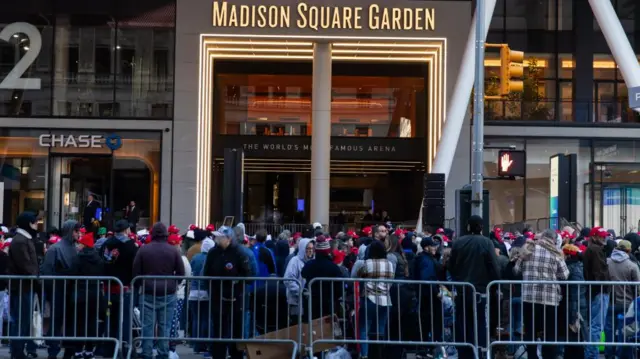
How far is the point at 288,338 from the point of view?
12.9 metres

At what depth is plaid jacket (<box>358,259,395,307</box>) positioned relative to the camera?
13195 millimetres

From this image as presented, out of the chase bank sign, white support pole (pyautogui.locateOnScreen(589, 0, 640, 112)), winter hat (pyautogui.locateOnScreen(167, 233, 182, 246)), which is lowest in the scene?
winter hat (pyautogui.locateOnScreen(167, 233, 182, 246))

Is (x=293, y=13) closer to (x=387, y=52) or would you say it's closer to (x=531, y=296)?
(x=387, y=52)

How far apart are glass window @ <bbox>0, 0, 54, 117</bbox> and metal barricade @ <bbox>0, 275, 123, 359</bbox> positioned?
19.8 metres

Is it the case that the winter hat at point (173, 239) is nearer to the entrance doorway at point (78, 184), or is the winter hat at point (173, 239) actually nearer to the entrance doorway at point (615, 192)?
the entrance doorway at point (78, 184)

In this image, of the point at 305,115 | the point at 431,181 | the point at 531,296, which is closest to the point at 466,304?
the point at 531,296

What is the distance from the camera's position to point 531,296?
13.1 metres

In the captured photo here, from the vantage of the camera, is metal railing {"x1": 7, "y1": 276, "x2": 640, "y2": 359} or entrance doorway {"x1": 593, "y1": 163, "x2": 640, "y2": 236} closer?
metal railing {"x1": 7, "y1": 276, "x2": 640, "y2": 359}

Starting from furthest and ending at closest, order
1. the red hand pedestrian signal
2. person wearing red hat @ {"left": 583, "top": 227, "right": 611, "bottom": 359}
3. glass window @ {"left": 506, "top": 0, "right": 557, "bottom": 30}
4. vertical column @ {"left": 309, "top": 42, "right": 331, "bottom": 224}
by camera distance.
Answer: glass window @ {"left": 506, "top": 0, "right": 557, "bottom": 30} < vertical column @ {"left": 309, "top": 42, "right": 331, "bottom": 224} < the red hand pedestrian signal < person wearing red hat @ {"left": 583, "top": 227, "right": 611, "bottom": 359}

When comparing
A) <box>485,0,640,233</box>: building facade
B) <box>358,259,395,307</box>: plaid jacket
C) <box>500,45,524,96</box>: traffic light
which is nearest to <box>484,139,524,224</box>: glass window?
<box>485,0,640,233</box>: building facade

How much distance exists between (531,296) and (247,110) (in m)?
26.0

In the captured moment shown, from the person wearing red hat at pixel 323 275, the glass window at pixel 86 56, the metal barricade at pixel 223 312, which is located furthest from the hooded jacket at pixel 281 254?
the glass window at pixel 86 56

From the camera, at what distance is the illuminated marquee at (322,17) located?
32219 mm

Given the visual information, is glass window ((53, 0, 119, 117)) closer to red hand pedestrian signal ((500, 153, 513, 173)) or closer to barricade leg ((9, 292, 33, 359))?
red hand pedestrian signal ((500, 153, 513, 173))
